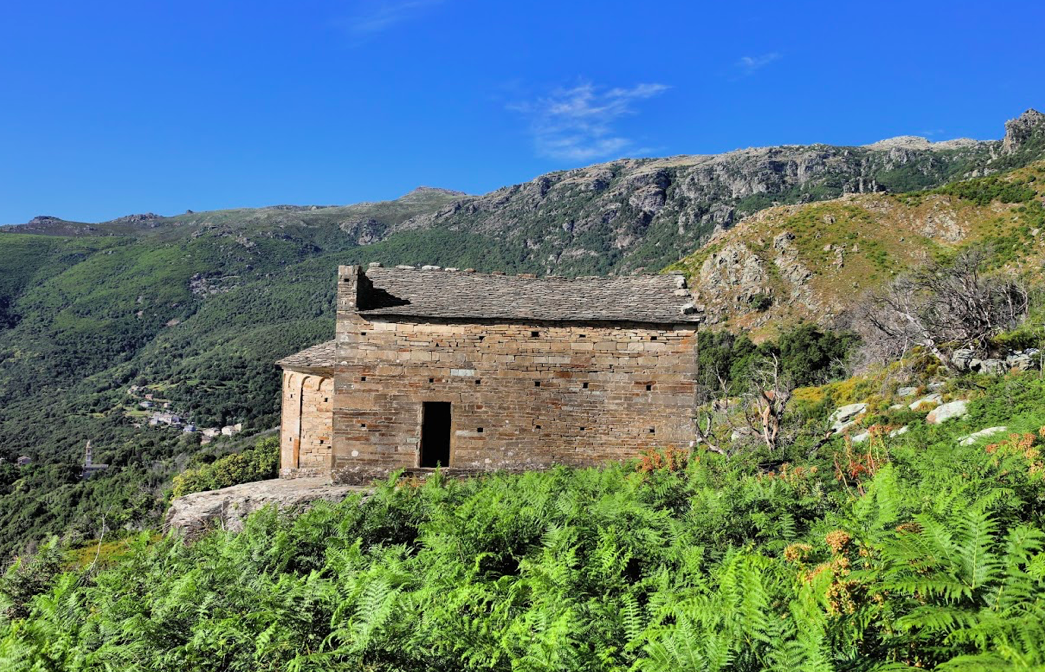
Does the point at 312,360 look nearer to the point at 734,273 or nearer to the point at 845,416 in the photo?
the point at 845,416

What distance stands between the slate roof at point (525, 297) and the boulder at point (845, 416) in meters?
5.44

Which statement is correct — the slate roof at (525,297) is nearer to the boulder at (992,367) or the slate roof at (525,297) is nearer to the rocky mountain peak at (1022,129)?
the boulder at (992,367)

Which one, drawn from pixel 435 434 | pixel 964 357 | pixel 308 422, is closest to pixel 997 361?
pixel 964 357

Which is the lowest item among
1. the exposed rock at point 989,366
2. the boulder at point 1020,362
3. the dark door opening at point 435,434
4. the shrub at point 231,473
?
the shrub at point 231,473

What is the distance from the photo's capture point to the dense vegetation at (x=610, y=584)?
3164 mm

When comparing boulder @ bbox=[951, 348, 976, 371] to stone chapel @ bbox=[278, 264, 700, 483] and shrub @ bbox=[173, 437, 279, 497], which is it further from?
shrub @ bbox=[173, 437, 279, 497]

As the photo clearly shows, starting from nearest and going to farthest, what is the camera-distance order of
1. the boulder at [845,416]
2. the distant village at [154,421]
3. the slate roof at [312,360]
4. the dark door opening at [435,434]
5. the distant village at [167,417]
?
the dark door opening at [435,434]
the boulder at [845,416]
the slate roof at [312,360]
the distant village at [154,421]
the distant village at [167,417]

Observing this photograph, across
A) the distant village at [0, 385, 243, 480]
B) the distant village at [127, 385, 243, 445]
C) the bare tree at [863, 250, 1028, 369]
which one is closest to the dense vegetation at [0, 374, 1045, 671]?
the bare tree at [863, 250, 1028, 369]

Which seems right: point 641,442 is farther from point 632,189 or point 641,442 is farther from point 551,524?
point 632,189

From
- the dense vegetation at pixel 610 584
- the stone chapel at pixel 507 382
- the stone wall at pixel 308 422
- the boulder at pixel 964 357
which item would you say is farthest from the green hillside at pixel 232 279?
the boulder at pixel 964 357

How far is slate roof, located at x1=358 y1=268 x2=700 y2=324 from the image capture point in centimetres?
1342

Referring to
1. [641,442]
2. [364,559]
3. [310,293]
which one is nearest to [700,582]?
[364,559]

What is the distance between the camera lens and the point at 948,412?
42.2 feet

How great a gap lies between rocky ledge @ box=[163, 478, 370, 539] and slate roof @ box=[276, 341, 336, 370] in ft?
12.1
